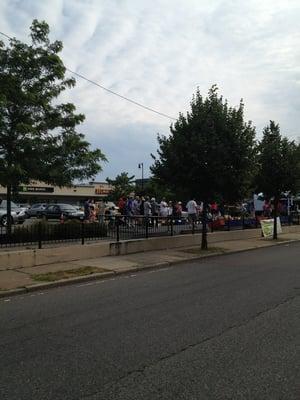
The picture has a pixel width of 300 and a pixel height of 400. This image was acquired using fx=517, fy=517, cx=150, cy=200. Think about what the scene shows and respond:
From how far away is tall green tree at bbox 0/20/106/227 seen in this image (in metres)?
16.1

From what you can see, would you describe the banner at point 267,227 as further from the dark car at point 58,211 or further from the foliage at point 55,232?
the dark car at point 58,211

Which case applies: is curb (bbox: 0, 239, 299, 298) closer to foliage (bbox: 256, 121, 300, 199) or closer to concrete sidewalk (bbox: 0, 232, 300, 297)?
concrete sidewalk (bbox: 0, 232, 300, 297)

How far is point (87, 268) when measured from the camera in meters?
12.9

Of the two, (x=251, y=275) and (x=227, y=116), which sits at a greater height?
(x=227, y=116)

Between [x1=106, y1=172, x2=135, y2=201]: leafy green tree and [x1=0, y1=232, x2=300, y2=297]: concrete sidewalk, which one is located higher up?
[x1=106, y1=172, x2=135, y2=201]: leafy green tree

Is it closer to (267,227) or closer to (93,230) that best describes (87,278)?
(93,230)

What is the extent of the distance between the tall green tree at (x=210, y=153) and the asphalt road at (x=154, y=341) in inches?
266

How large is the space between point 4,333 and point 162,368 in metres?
2.63

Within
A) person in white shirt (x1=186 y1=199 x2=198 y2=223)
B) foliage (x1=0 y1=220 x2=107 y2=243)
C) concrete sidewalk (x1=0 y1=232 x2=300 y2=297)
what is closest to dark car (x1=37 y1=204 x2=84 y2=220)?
person in white shirt (x1=186 y1=199 x2=198 y2=223)

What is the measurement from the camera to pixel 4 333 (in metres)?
6.93

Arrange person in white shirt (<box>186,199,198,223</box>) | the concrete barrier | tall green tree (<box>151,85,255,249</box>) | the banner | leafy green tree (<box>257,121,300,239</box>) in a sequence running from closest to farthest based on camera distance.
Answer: the concrete barrier → tall green tree (<box>151,85,255,249</box>) → person in white shirt (<box>186,199,198,223</box>) → leafy green tree (<box>257,121,300,239</box>) → the banner

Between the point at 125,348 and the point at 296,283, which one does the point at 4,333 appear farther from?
the point at 296,283

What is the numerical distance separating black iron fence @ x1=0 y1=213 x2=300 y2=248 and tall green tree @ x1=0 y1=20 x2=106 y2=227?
3.21 ft

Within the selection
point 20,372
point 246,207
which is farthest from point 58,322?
point 246,207
